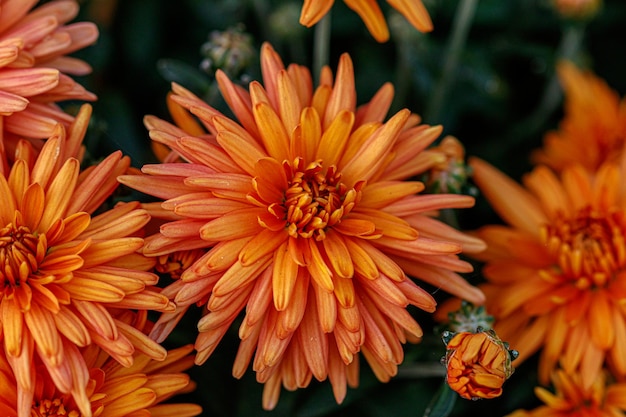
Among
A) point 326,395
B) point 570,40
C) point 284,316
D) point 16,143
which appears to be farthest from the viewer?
point 570,40

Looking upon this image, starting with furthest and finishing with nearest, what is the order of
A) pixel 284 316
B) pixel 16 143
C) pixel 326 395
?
pixel 326 395, pixel 16 143, pixel 284 316

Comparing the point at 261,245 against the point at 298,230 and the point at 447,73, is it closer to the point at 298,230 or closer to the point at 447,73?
the point at 298,230

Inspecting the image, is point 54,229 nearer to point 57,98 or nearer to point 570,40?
point 57,98

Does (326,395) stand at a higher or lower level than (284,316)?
lower

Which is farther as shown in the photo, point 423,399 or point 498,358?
point 423,399

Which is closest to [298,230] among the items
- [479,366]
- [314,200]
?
[314,200]

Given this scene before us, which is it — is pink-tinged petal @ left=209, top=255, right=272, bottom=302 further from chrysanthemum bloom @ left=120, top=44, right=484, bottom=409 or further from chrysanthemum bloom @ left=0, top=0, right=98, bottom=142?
chrysanthemum bloom @ left=0, top=0, right=98, bottom=142

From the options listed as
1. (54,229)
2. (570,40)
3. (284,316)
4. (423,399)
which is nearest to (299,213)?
(284,316)
